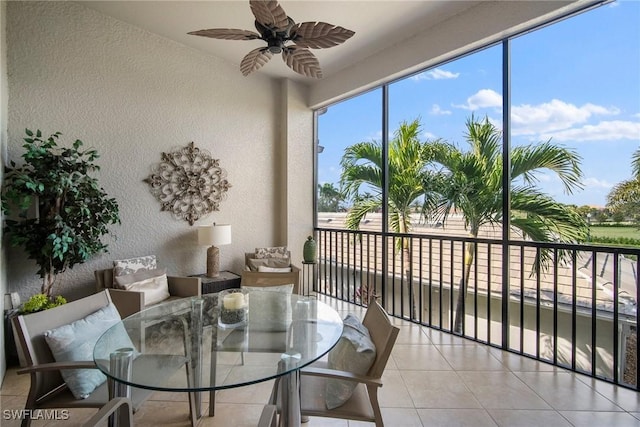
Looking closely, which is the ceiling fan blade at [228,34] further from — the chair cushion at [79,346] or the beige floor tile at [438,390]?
the beige floor tile at [438,390]

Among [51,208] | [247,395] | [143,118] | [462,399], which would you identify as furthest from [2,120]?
[462,399]

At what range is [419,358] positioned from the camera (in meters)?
2.57

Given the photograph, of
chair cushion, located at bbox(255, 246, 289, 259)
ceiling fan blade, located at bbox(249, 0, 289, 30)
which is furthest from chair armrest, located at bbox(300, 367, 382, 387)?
chair cushion, located at bbox(255, 246, 289, 259)

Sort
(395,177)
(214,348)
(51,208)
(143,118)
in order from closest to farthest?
1. (214,348)
2. (51,208)
3. (143,118)
4. (395,177)

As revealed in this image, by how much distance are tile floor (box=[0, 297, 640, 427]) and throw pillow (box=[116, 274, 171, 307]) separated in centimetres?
91

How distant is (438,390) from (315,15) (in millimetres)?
3404

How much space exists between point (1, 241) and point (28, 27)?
6.38ft

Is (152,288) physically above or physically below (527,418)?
above

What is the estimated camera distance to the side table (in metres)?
3.31

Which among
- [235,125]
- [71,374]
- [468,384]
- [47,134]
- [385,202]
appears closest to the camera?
[71,374]

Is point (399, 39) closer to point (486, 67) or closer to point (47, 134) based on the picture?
point (486, 67)

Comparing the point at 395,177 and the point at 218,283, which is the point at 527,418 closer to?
the point at 395,177

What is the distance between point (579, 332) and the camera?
8.36 ft

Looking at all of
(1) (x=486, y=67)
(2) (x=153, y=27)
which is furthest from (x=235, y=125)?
(1) (x=486, y=67)
